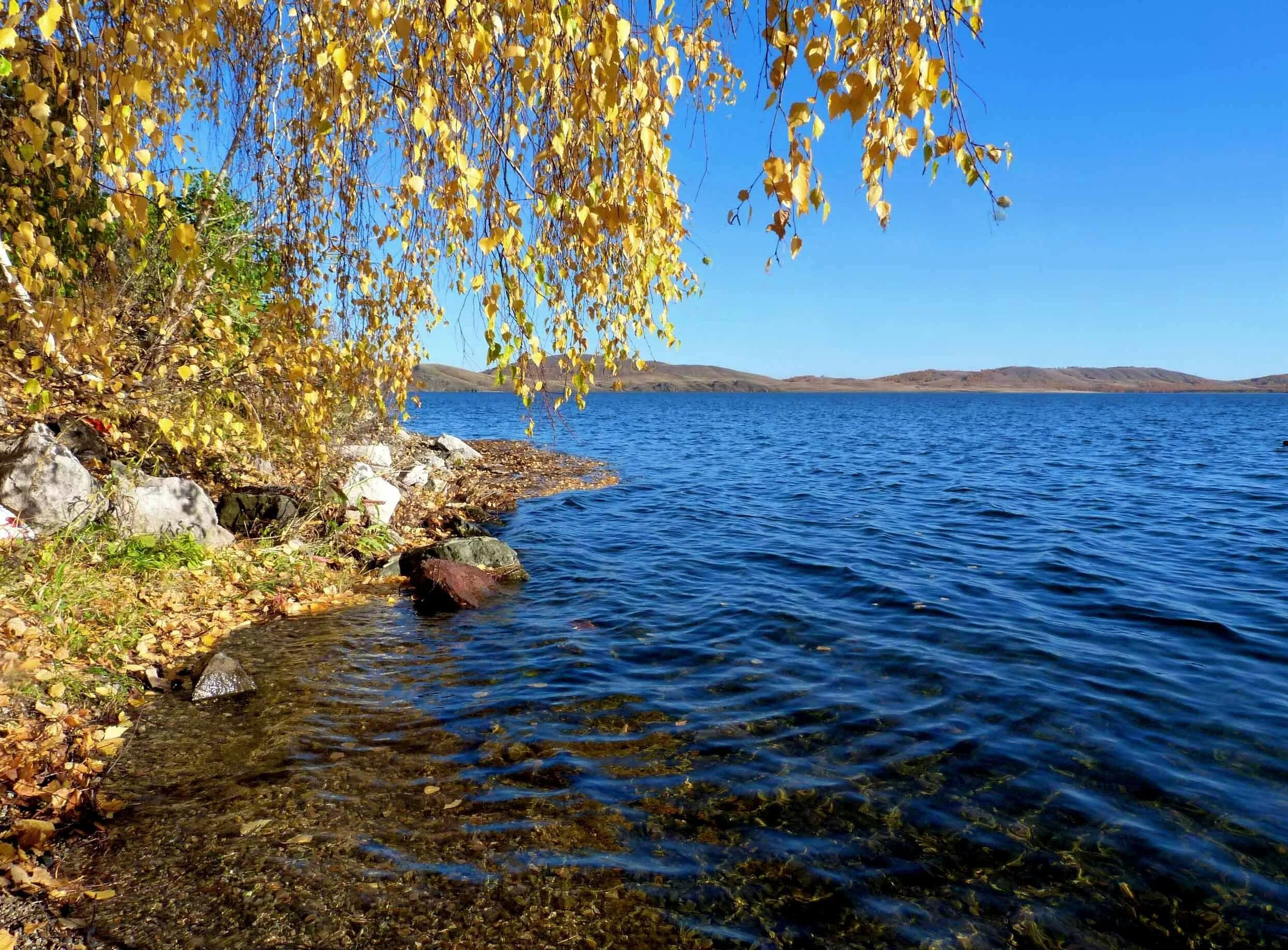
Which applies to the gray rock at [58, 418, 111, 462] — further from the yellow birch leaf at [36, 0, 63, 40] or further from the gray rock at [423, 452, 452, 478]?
the gray rock at [423, 452, 452, 478]

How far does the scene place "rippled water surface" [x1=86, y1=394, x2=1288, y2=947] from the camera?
14.0 ft

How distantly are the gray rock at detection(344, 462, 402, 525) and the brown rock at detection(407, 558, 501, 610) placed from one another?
231 centimetres

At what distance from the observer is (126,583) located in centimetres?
812

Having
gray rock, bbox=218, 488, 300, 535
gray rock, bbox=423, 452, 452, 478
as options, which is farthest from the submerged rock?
gray rock, bbox=423, 452, 452, 478

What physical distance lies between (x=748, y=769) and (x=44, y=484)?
8144mm

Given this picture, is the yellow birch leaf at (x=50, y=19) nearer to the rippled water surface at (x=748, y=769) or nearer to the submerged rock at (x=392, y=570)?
the rippled water surface at (x=748, y=769)

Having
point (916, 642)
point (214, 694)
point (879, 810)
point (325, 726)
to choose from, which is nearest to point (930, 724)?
point (879, 810)

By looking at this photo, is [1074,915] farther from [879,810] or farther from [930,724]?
[930,724]

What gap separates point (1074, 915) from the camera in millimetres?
4363

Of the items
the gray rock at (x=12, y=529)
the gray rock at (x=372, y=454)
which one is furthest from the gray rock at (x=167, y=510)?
the gray rock at (x=372, y=454)

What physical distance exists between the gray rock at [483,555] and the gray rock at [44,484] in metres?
4.52

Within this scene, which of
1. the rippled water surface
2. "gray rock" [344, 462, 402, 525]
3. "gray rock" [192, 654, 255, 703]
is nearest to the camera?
the rippled water surface

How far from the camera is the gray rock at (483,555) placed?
39.1 ft

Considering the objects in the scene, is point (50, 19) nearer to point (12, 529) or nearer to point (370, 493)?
point (12, 529)
